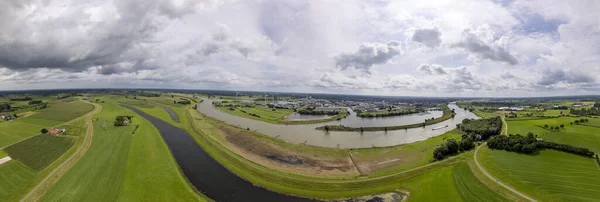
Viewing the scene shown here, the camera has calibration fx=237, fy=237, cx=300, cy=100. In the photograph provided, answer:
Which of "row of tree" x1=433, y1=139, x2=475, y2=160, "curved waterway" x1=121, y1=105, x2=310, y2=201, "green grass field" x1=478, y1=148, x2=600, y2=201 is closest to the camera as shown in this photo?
"green grass field" x1=478, y1=148, x2=600, y2=201

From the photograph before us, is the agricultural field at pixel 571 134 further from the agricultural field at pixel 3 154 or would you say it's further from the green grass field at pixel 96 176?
the agricultural field at pixel 3 154

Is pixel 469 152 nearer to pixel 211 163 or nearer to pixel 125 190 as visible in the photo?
pixel 211 163

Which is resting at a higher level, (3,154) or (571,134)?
(571,134)

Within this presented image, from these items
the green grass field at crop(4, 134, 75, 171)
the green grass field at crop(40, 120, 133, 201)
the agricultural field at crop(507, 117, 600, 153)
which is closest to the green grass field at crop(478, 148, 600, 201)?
the agricultural field at crop(507, 117, 600, 153)

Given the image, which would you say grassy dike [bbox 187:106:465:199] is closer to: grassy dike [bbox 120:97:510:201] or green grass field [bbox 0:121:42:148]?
grassy dike [bbox 120:97:510:201]

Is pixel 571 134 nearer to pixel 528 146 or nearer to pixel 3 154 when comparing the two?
pixel 528 146

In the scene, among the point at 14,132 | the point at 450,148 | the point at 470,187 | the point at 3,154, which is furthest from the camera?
the point at 14,132

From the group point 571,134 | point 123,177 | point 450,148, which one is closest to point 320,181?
point 123,177

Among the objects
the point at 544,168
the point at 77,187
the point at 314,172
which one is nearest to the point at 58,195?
the point at 77,187
